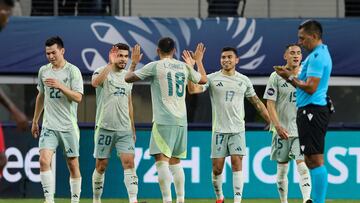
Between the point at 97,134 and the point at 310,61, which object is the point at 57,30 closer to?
the point at 97,134

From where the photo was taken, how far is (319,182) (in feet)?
40.8

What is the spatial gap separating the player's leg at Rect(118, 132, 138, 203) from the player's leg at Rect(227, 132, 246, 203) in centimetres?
→ 137

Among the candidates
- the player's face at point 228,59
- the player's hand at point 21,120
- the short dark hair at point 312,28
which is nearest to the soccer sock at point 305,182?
the player's face at point 228,59

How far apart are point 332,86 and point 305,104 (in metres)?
8.52

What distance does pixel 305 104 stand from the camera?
494 inches

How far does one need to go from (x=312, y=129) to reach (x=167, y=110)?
104 inches

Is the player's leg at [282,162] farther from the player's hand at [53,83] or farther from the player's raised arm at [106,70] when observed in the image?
the player's hand at [53,83]

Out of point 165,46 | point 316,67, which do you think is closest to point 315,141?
point 316,67

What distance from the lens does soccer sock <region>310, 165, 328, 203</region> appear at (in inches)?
488

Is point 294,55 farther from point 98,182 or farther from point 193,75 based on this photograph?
point 98,182

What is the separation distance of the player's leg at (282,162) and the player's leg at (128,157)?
2.01 metres

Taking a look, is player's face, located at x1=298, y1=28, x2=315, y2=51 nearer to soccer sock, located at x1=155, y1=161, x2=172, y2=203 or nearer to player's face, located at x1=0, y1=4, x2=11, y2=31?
soccer sock, located at x1=155, y1=161, x2=172, y2=203

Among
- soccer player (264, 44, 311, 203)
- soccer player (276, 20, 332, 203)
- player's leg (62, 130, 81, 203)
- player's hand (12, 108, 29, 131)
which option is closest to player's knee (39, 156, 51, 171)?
player's leg (62, 130, 81, 203)

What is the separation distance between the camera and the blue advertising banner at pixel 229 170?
1933 cm
